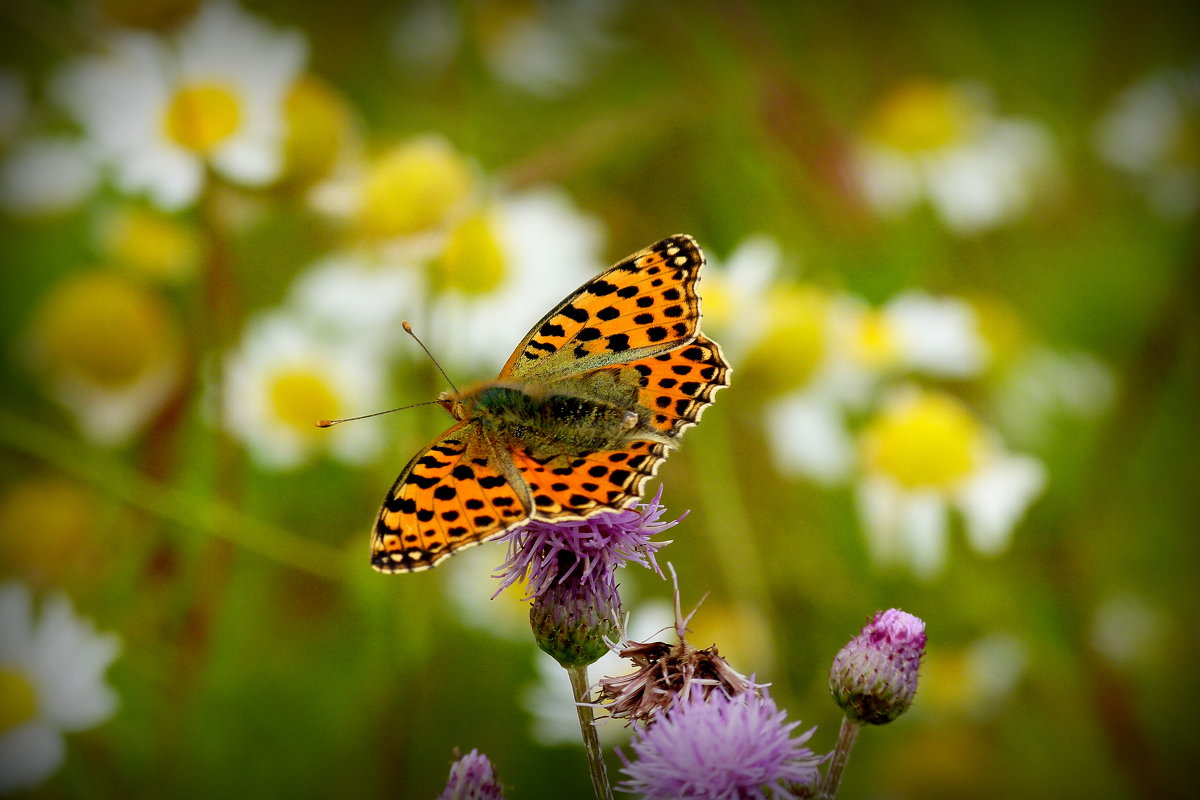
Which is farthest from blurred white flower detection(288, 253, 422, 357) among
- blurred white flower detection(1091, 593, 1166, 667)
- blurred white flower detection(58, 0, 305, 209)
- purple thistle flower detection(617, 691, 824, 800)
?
blurred white flower detection(1091, 593, 1166, 667)

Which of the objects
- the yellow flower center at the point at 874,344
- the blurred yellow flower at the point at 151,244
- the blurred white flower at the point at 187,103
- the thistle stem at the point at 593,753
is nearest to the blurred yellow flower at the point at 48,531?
the blurred yellow flower at the point at 151,244

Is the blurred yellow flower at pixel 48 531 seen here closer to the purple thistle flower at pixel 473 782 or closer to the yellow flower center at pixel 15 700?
the yellow flower center at pixel 15 700

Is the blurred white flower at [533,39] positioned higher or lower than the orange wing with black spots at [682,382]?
higher

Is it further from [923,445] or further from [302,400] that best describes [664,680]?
[302,400]

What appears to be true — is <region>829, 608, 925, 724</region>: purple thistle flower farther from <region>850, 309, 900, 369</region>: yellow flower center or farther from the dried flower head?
<region>850, 309, 900, 369</region>: yellow flower center

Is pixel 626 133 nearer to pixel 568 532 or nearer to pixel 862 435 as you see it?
pixel 862 435

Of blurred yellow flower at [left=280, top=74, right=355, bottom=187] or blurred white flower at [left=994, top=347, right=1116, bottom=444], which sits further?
blurred white flower at [left=994, top=347, right=1116, bottom=444]
